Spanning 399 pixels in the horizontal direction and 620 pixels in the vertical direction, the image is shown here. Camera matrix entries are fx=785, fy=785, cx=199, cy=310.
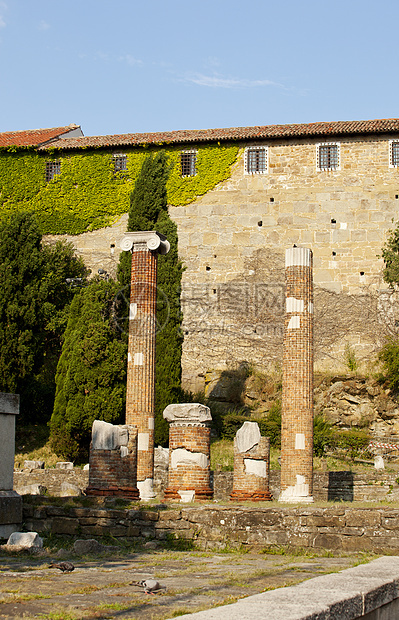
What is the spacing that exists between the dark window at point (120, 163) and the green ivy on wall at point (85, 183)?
0.62ft

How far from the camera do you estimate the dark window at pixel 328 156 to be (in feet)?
99.6

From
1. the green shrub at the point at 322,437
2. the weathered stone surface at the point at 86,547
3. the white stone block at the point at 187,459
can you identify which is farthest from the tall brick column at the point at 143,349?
the green shrub at the point at 322,437

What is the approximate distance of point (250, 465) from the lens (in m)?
13.7

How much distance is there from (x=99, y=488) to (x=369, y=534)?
19.3 ft

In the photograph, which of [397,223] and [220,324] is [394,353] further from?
[220,324]

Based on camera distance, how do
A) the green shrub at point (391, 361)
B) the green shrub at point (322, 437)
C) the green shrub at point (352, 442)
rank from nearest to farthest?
1. the green shrub at point (322, 437)
2. the green shrub at point (352, 442)
3. the green shrub at point (391, 361)

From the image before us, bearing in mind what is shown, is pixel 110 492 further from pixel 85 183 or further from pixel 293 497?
pixel 85 183

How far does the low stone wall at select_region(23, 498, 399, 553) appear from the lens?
8445 mm

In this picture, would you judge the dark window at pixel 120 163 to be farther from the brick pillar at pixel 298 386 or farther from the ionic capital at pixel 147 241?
the brick pillar at pixel 298 386

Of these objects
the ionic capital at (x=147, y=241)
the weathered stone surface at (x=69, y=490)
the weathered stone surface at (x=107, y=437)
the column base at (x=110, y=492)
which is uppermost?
the ionic capital at (x=147, y=241)

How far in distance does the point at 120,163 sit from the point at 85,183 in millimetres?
1670

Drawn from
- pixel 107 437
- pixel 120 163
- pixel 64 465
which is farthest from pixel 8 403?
pixel 120 163

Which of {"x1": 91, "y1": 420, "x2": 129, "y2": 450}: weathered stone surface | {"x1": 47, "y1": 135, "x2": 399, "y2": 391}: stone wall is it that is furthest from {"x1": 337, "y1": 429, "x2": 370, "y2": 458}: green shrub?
{"x1": 91, "y1": 420, "x2": 129, "y2": 450}: weathered stone surface

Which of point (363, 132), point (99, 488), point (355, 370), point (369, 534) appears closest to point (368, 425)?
point (355, 370)
